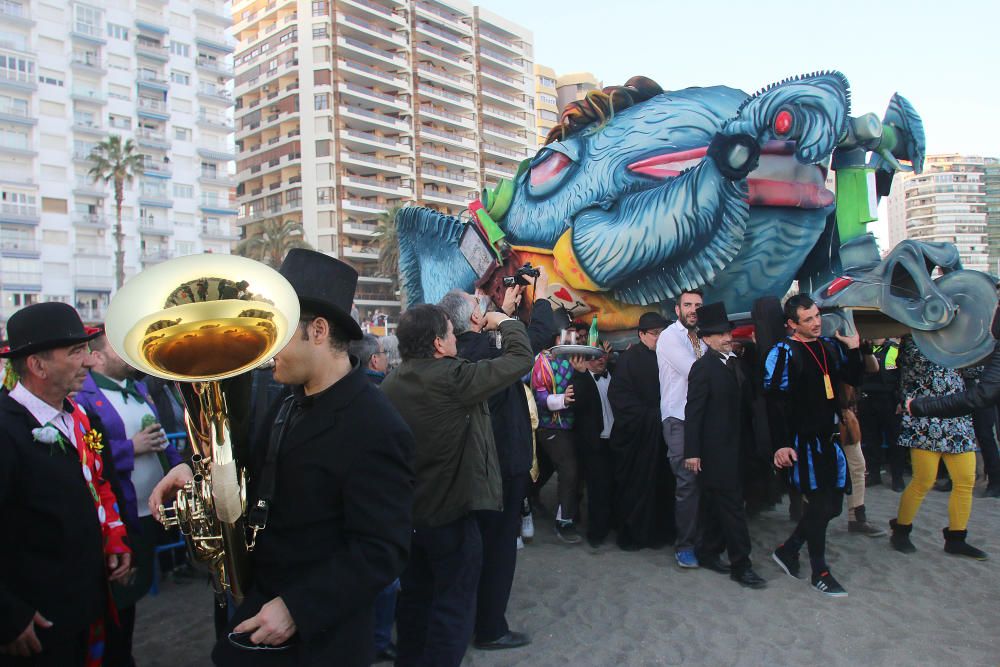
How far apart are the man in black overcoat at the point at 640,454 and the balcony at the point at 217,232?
49.9 meters

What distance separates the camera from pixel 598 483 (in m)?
5.85

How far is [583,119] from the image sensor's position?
8.48 m

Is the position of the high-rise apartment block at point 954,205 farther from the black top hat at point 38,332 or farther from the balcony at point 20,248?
the black top hat at point 38,332

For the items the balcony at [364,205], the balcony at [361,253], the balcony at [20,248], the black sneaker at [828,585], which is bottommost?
the black sneaker at [828,585]

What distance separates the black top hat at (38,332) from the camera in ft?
8.91

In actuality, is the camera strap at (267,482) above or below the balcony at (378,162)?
below

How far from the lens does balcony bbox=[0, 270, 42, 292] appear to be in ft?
133

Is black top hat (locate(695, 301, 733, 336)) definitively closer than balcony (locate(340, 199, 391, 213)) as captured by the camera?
Yes

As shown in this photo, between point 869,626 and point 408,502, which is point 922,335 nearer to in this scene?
point 869,626

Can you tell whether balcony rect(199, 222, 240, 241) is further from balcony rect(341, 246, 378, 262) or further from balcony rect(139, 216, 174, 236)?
balcony rect(341, 246, 378, 262)

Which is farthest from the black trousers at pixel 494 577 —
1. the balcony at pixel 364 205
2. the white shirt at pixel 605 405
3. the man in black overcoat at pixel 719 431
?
the balcony at pixel 364 205

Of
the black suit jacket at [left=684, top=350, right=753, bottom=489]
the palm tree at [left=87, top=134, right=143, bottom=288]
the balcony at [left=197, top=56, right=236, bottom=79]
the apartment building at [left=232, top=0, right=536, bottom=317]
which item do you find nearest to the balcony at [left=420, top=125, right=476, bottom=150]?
the apartment building at [left=232, top=0, right=536, bottom=317]

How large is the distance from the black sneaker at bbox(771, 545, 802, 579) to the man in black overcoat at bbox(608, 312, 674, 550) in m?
1.01

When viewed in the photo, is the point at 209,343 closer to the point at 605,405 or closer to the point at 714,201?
the point at 605,405
